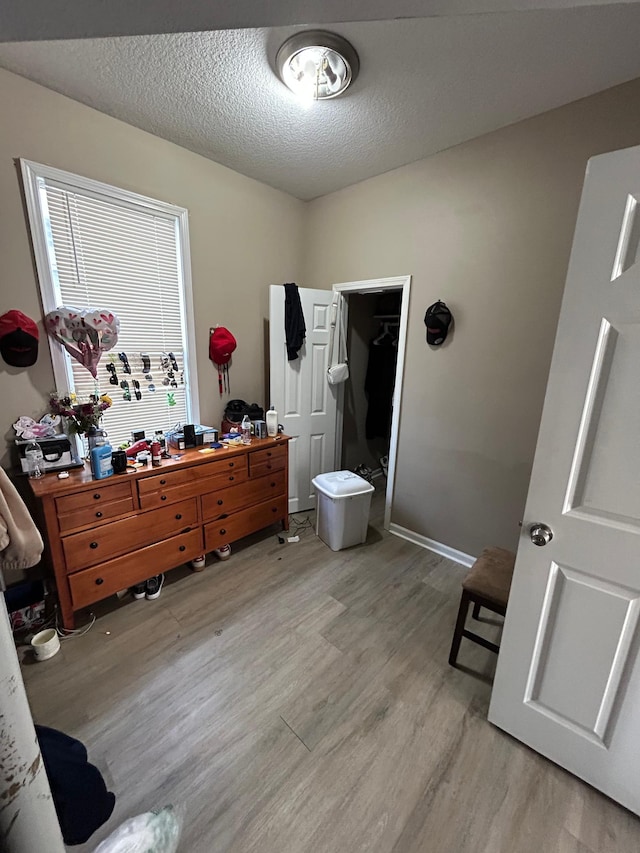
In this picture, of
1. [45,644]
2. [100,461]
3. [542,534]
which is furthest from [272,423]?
[542,534]

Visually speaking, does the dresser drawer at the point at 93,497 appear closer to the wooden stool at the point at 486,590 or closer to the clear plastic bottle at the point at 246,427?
the clear plastic bottle at the point at 246,427

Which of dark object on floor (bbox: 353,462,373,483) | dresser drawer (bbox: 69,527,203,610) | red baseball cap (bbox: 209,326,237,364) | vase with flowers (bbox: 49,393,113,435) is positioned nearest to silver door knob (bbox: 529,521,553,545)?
dresser drawer (bbox: 69,527,203,610)

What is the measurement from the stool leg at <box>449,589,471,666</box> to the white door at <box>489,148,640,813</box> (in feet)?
0.89


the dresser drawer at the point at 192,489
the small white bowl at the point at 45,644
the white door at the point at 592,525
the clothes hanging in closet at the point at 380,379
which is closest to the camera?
the white door at the point at 592,525

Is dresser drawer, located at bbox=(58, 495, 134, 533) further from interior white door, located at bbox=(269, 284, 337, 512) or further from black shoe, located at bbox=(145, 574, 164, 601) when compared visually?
interior white door, located at bbox=(269, 284, 337, 512)

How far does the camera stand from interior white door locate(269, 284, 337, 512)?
114 inches

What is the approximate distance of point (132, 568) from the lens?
6.60 feet

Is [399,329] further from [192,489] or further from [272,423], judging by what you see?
[192,489]

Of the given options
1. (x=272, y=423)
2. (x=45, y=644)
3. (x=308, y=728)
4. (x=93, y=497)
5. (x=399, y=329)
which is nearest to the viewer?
(x=308, y=728)

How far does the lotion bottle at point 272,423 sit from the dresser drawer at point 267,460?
15 centimetres

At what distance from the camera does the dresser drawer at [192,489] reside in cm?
204

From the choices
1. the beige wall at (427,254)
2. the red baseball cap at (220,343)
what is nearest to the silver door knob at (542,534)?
the beige wall at (427,254)

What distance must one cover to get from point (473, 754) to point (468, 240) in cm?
276

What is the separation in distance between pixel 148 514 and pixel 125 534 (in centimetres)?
16
